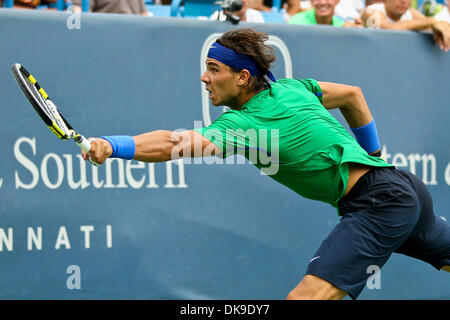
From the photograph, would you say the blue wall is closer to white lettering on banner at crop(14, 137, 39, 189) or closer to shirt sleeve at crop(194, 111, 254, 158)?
white lettering on banner at crop(14, 137, 39, 189)

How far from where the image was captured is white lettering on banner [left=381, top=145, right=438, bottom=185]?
5574mm

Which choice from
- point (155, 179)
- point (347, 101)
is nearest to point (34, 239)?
point (155, 179)

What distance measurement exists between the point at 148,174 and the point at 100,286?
799mm

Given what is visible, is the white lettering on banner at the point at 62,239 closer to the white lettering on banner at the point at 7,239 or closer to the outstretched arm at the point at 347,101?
the white lettering on banner at the point at 7,239

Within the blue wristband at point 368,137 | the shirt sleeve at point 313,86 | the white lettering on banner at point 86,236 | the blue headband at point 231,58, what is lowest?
the white lettering on banner at point 86,236

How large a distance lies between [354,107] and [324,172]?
0.69 metres

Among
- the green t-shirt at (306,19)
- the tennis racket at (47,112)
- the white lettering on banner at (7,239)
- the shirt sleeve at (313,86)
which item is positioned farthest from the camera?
the green t-shirt at (306,19)

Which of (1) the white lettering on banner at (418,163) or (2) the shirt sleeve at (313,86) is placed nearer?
(2) the shirt sleeve at (313,86)

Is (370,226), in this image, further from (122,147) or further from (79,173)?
(79,173)

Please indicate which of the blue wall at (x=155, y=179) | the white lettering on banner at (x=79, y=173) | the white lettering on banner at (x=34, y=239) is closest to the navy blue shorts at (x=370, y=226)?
the blue wall at (x=155, y=179)

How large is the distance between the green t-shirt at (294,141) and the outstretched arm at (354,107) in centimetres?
37

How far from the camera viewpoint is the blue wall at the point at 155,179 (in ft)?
15.4

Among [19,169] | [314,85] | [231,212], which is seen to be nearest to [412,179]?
[314,85]
